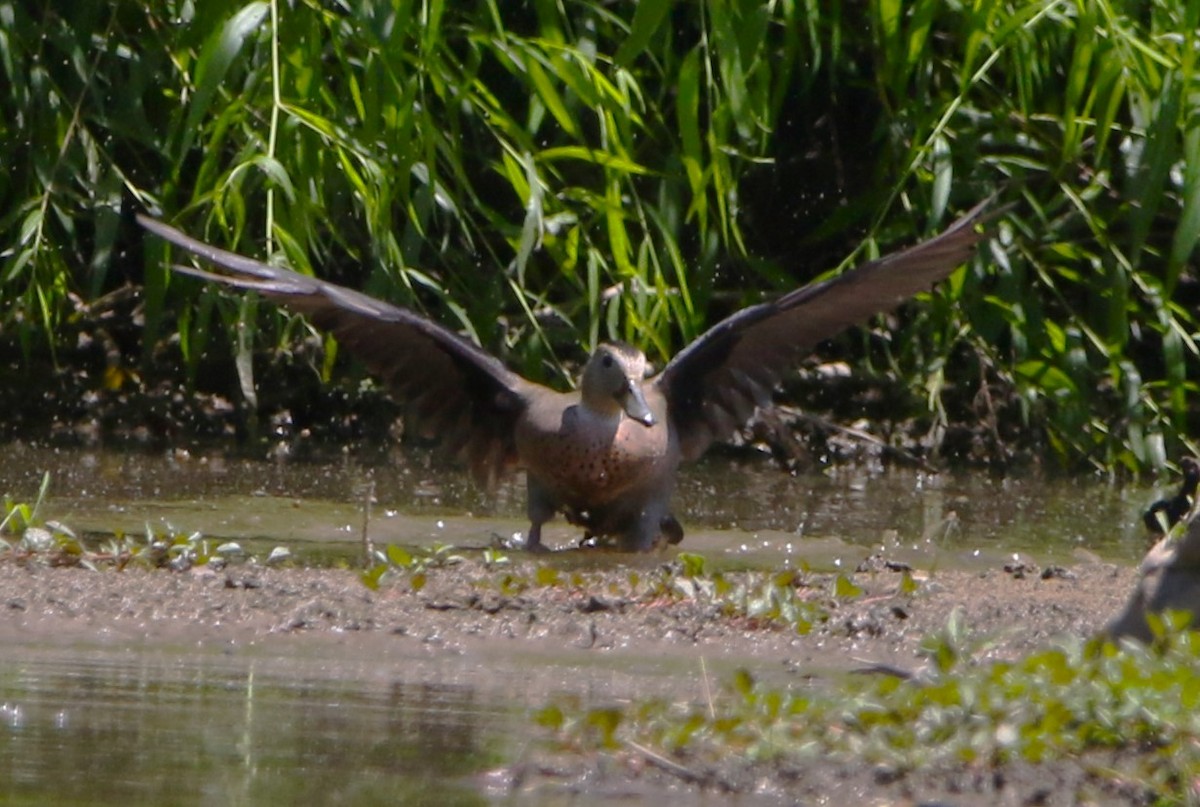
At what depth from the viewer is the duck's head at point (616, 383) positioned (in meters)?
5.77

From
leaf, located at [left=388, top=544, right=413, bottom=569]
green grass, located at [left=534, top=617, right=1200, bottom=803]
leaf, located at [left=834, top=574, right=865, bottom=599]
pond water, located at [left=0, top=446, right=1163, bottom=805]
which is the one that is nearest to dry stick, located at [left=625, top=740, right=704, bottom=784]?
green grass, located at [left=534, top=617, right=1200, bottom=803]

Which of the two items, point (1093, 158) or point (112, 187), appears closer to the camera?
point (112, 187)

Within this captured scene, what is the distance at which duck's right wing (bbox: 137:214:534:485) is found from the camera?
575 cm

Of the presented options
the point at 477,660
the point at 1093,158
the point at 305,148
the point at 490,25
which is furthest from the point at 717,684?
the point at 1093,158

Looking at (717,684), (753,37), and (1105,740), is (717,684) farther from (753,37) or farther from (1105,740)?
(753,37)

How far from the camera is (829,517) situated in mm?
6551

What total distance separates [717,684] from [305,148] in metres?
2.92

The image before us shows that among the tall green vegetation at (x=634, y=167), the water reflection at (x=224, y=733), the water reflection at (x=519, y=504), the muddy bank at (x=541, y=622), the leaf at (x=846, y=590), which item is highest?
the tall green vegetation at (x=634, y=167)

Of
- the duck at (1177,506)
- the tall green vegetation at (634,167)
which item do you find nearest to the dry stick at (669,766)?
the duck at (1177,506)

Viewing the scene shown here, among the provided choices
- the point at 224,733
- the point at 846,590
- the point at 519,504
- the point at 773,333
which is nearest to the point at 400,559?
the point at 846,590

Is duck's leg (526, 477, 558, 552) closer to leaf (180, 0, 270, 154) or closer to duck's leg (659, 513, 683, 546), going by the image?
duck's leg (659, 513, 683, 546)

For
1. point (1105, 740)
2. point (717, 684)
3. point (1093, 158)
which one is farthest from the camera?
point (1093, 158)

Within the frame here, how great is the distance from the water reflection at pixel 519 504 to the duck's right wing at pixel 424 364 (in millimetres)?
245

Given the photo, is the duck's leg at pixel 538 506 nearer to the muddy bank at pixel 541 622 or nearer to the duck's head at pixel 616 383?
the duck's head at pixel 616 383
